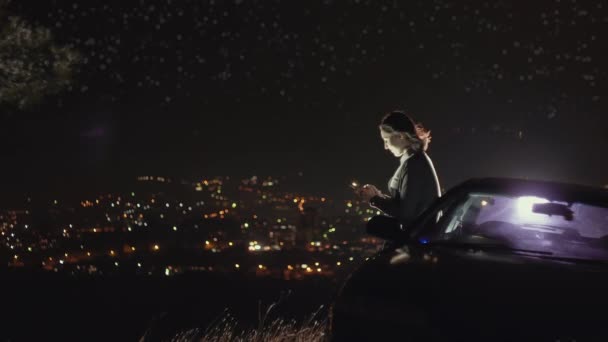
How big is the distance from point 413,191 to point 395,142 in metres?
0.43

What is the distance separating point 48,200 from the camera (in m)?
66.1

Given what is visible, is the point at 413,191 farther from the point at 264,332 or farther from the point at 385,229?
the point at 264,332

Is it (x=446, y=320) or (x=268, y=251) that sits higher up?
(x=446, y=320)

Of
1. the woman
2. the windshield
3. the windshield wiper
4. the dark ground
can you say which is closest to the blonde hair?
the woman

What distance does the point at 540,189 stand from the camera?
471cm

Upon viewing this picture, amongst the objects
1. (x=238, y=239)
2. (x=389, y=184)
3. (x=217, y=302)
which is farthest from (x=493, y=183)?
(x=238, y=239)

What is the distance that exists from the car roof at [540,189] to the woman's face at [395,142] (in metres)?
0.92

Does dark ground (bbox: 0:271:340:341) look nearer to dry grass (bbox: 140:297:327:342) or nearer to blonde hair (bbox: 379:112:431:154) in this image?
dry grass (bbox: 140:297:327:342)

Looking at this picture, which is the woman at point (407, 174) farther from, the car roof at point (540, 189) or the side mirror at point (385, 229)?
the side mirror at point (385, 229)

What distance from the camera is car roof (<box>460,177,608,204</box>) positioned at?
4594 mm

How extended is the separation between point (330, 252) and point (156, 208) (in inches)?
1181

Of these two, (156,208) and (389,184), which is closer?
(389,184)

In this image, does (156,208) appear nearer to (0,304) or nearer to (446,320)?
(0,304)

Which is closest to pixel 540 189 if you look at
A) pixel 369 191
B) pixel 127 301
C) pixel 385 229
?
pixel 385 229
